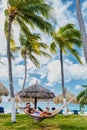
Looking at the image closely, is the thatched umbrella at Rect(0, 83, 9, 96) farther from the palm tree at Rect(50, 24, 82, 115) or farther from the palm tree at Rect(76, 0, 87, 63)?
the palm tree at Rect(76, 0, 87, 63)

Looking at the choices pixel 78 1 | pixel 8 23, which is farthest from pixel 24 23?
pixel 78 1

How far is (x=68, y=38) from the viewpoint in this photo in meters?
20.4

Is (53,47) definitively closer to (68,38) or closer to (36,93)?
(68,38)

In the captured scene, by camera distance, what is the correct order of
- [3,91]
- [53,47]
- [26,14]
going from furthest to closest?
[3,91], [53,47], [26,14]

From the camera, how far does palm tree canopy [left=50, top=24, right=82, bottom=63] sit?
792 inches

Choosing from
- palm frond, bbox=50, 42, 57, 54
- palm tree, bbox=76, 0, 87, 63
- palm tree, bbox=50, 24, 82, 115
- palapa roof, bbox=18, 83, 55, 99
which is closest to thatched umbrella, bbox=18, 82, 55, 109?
palapa roof, bbox=18, 83, 55, 99

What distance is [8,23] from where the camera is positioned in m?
16.9

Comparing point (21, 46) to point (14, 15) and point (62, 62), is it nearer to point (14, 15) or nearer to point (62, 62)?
point (62, 62)

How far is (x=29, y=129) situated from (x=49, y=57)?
1389 cm

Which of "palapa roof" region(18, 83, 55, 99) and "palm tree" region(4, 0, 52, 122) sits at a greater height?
"palm tree" region(4, 0, 52, 122)

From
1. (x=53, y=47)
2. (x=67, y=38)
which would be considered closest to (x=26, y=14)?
(x=67, y=38)

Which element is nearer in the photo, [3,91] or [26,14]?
[26,14]

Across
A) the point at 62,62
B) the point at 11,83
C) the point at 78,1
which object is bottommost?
the point at 11,83

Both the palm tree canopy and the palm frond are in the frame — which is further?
the palm frond
